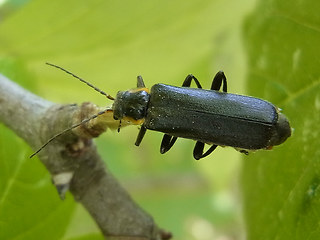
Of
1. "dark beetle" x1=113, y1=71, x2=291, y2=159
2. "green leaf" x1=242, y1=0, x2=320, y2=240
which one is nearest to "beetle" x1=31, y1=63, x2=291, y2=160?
"dark beetle" x1=113, y1=71, x2=291, y2=159

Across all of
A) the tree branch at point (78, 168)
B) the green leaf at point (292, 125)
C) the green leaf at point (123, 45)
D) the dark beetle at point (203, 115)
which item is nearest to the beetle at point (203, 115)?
the dark beetle at point (203, 115)

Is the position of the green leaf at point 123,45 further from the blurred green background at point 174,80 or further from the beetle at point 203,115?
the beetle at point 203,115

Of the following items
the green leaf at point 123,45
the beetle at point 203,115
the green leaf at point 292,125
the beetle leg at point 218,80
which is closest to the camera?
the green leaf at point 292,125

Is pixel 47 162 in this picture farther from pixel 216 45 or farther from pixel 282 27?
pixel 216 45

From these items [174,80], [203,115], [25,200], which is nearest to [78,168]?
[25,200]

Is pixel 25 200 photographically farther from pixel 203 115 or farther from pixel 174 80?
pixel 174 80

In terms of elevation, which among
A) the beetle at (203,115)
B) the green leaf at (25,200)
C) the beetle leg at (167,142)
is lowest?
the beetle leg at (167,142)
